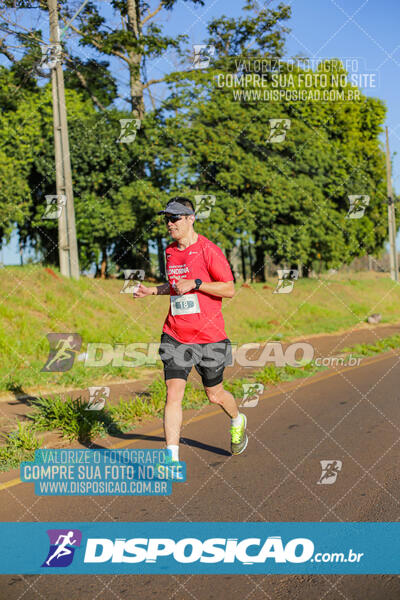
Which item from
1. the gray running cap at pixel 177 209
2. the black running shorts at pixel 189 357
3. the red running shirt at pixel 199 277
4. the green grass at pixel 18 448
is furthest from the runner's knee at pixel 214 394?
the green grass at pixel 18 448

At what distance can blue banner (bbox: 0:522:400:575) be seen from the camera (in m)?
3.76

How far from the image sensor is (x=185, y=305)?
541 cm

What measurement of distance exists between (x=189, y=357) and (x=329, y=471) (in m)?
1.52

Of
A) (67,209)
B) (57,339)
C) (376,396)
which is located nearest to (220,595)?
(376,396)

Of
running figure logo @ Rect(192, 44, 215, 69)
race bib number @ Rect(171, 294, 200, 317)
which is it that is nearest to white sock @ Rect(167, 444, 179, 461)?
race bib number @ Rect(171, 294, 200, 317)

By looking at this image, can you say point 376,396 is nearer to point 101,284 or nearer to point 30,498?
point 30,498

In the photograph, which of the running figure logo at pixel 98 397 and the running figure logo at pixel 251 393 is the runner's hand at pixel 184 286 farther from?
the running figure logo at pixel 251 393

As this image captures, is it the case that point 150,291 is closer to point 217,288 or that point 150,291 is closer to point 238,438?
point 217,288

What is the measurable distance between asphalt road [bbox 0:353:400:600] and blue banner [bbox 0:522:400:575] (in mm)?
116

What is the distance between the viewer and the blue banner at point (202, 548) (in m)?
3.76

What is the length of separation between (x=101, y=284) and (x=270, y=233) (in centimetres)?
1197

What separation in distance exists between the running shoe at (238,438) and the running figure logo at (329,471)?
749mm

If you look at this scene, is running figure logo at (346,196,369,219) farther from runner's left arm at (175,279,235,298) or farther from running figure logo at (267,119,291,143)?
runner's left arm at (175,279,235,298)

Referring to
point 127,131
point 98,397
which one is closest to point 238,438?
point 98,397
